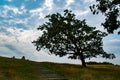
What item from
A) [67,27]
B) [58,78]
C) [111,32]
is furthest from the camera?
[67,27]

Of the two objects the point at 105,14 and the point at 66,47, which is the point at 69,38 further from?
the point at 105,14

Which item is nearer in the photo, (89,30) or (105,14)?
(105,14)

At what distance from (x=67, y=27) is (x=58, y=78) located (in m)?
21.0

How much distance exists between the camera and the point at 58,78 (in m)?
31.4

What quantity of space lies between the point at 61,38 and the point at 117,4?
57.9 feet

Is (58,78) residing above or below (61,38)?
below

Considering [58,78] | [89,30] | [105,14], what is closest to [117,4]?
[105,14]

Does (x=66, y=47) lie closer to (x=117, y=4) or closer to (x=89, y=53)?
(x=89, y=53)

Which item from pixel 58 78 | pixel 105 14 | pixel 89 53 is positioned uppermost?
pixel 105 14

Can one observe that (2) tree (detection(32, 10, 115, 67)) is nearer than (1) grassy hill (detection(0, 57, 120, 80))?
No

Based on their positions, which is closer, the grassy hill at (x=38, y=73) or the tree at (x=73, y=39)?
the grassy hill at (x=38, y=73)

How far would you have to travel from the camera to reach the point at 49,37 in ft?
170

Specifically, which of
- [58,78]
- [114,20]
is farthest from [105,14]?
[58,78]

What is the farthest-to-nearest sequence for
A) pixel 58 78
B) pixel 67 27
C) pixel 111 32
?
pixel 67 27
pixel 111 32
pixel 58 78
